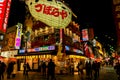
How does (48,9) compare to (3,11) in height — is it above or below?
below

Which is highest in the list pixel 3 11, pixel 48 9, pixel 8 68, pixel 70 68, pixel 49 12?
pixel 3 11

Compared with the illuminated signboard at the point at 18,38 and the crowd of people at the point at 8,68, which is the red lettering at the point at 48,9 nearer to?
the crowd of people at the point at 8,68

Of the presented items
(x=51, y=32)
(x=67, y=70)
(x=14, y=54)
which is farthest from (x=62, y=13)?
(x=14, y=54)

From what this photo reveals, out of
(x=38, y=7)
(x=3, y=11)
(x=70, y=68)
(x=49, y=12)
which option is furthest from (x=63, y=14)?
(x=70, y=68)

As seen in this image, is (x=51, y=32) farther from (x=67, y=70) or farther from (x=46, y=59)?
(x=67, y=70)

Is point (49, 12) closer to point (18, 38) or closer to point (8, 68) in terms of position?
point (8, 68)

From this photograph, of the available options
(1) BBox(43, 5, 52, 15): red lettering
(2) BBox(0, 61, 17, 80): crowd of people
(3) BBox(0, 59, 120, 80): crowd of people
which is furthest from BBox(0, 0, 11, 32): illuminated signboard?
(1) BBox(43, 5, 52, 15): red lettering

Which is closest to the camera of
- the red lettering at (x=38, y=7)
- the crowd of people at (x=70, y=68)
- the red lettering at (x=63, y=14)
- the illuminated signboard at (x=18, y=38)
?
the red lettering at (x=38, y=7)

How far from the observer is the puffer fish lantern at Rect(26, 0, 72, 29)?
26.5 ft

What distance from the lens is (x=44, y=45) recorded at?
3678cm

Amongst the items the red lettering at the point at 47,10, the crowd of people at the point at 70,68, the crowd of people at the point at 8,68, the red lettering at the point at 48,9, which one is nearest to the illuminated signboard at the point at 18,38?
the crowd of people at the point at 70,68

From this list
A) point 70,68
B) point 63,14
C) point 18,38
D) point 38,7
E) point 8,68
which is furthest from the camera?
point 18,38

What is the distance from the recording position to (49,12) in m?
8.16

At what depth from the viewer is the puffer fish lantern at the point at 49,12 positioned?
8.07 metres
